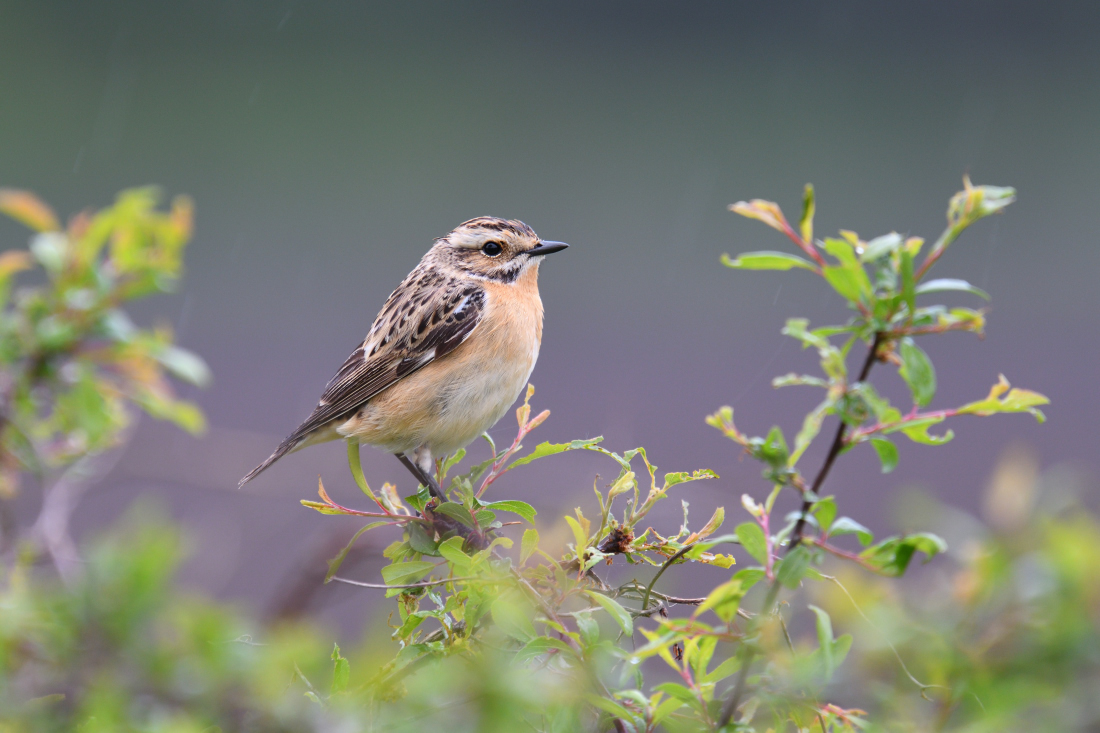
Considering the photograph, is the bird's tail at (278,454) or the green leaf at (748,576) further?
the bird's tail at (278,454)

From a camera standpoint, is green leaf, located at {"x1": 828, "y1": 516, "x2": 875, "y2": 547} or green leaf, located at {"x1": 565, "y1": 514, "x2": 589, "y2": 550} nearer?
green leaf, located at {"x1": 828, "y1": 516, "x2": 875, "y2": 547}

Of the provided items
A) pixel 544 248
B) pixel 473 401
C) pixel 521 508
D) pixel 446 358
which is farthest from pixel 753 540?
pixel 544 248

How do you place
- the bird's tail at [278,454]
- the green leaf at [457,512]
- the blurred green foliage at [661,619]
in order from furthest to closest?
the bird's tail at [278,454] < the green leaf at [457,512] < the blurred green foliage at [661,619]

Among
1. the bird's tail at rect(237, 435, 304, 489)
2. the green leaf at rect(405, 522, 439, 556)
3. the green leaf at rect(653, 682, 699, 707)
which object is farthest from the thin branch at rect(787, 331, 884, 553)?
the bird's tail at rect(237, 435, 304, 489)

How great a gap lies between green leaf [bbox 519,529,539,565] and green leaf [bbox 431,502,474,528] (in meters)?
0.35

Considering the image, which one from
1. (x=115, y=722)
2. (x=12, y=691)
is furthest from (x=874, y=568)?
(x=12, y=691)

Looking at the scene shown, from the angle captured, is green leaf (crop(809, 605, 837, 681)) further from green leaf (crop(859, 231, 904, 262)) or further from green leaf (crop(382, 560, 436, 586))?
green leaf (crop(382, 560, 436, 586))

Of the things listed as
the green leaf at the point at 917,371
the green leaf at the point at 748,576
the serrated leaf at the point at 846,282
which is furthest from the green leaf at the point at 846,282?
the green leaf at the point at 748,576

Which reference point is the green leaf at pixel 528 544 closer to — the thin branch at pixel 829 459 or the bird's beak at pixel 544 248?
the thin branch at pixel 829 459

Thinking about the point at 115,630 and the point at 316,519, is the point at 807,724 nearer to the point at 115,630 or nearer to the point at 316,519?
the point at 115,630

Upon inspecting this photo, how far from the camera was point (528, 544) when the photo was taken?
2188 millimetres

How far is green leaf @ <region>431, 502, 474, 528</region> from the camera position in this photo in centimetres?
250

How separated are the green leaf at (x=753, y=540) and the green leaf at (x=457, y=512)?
3.77 ft

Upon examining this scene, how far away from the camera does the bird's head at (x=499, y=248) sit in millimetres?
5039
